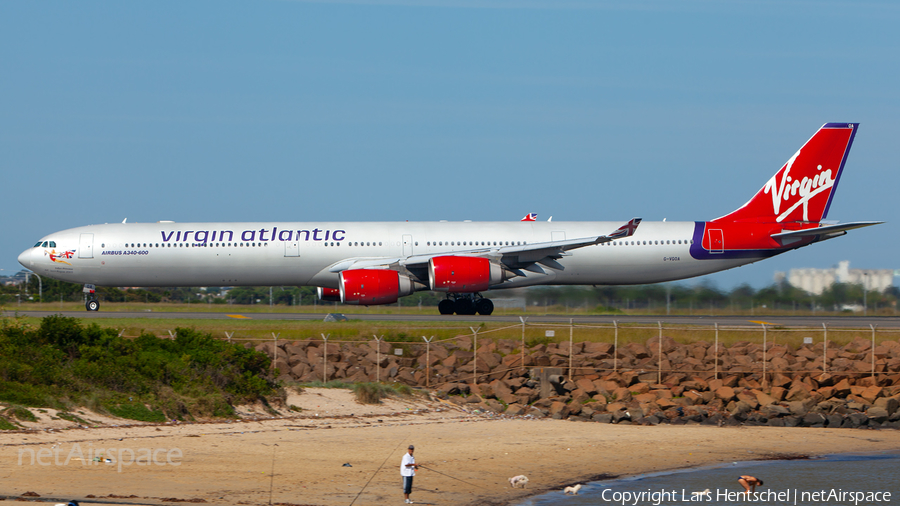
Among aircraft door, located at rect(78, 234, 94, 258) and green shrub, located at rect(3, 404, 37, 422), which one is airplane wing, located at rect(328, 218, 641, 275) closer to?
aircraft door, located at rect(78, 234, 94, 258)

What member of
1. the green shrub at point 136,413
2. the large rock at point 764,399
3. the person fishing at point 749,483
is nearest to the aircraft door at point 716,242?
the large rock at point 764,399

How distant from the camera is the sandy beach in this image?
11898mm

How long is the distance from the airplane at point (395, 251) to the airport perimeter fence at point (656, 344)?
13.4 ft

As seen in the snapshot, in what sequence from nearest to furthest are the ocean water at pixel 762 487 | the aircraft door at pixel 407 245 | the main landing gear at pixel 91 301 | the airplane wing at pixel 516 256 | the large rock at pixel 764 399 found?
the ocean water at pixel 762 487, the large rock at pixel 764 399, the airplane wing at pixel 516 256, the aircraft door at pixel 407 245, the main landing gear at pixel 91 301

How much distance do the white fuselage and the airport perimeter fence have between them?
15.6 ft

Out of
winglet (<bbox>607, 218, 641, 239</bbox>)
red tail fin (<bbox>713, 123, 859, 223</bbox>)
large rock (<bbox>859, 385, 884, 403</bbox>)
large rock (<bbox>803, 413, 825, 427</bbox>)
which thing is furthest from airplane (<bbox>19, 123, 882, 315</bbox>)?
large rock (<bbox>803, 413, 825, 427</bbox>)

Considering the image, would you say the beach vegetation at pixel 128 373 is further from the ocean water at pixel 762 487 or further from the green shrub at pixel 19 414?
the ocean water at pixel 762 487

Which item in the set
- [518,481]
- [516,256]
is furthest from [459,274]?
[518,481]

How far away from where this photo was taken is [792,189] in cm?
3228

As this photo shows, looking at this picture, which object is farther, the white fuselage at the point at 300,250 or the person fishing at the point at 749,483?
the white fuselage at the point at 300,250

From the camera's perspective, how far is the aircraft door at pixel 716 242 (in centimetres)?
3095

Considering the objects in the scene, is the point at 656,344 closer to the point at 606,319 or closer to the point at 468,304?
the point at 606,319

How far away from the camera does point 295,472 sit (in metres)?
13.0

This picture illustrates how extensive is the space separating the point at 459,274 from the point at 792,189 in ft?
44.4
